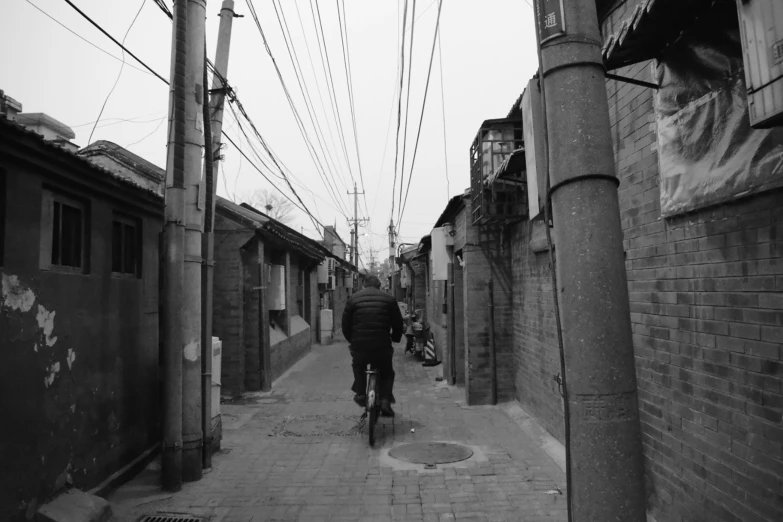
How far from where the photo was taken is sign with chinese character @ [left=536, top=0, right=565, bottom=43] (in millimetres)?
1854

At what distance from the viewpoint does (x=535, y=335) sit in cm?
667

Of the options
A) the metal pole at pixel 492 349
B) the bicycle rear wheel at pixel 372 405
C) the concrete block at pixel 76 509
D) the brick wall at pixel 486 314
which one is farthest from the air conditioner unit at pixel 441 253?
the concrete block at pixel 76 509

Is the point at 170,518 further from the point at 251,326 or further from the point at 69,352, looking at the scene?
the point at 251,326

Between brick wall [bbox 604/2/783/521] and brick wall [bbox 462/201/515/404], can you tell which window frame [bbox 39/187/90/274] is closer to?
brick wall [bbox 604/2/783/521]

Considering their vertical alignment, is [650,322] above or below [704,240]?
below

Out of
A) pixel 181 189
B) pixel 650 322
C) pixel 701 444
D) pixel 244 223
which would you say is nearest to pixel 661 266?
pixel 650 322

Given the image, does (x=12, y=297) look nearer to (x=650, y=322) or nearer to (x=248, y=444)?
(x=248, y=444)

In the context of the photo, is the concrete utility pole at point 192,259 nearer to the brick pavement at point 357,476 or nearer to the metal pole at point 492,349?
the brick pavement at point 357,476

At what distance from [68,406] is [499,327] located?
5.81 metres

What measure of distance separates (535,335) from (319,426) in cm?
315

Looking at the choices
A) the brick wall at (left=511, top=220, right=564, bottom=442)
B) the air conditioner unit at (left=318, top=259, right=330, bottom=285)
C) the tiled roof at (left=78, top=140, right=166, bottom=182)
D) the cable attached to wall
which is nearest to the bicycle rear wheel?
the brick wall at (left=511, top=220, right=564, bottom=442)

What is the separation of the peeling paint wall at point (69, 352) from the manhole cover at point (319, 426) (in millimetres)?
1732

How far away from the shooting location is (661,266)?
11.4 feet

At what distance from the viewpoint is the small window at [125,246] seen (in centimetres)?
514
